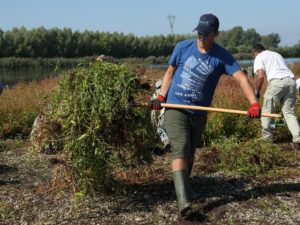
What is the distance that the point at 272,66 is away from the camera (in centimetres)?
835

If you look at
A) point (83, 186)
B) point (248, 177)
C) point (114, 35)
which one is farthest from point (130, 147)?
point (114, 35)

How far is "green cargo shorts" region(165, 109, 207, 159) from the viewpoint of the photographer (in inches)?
197

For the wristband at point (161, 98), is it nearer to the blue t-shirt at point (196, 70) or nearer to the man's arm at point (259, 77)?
the blue t-shirt at point (196, 70)

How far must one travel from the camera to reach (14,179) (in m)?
6.47

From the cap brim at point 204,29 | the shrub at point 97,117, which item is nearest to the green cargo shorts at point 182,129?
the shrub at point 97,117

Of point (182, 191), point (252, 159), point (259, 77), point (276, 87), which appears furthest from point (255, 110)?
point (259, 77)

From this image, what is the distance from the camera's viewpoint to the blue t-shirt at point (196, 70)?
4.97 metres

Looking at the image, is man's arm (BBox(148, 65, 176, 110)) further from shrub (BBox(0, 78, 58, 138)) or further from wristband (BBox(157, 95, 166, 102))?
shrub (BBox(0, 78, 58, 138))

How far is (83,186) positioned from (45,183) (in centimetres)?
116

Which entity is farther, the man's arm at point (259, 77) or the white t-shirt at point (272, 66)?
the man's arm at point (259, 77)

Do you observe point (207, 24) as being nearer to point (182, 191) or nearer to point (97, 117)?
point (97, 117)

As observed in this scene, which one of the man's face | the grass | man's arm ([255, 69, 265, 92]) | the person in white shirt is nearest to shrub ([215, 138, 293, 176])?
the grass

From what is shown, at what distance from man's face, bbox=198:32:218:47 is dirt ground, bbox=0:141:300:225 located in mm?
1680

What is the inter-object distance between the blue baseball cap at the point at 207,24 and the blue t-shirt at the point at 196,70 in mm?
204
